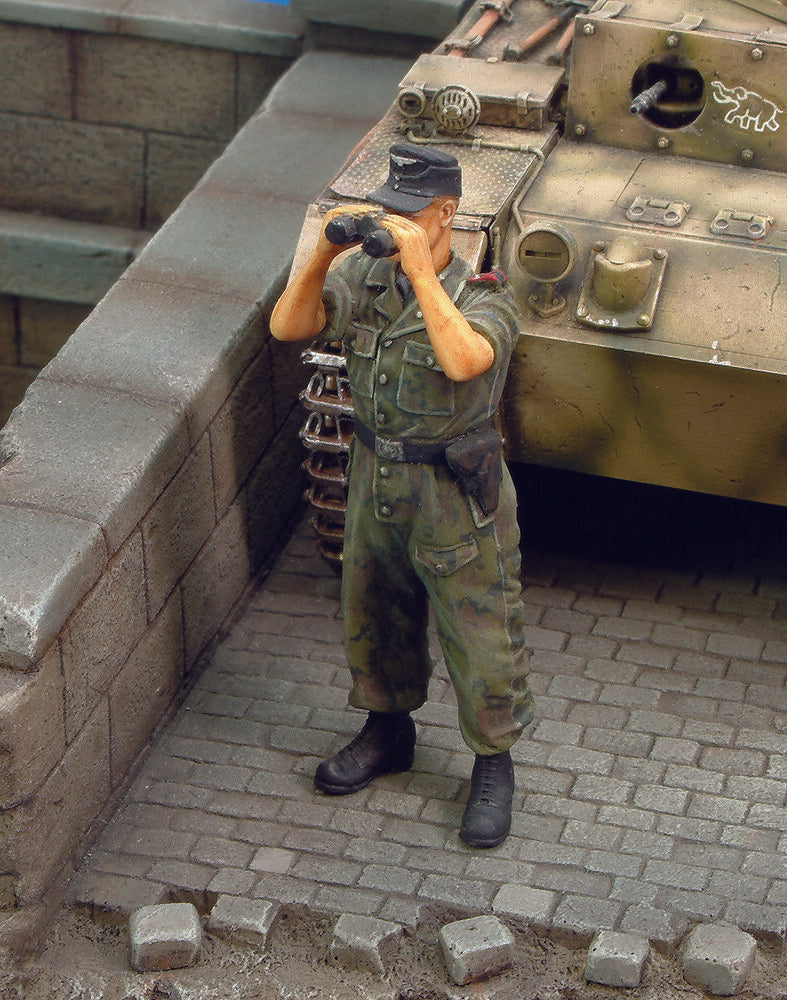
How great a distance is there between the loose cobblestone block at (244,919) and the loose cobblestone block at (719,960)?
1.29 m

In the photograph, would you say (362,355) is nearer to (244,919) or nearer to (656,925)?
(244,919)

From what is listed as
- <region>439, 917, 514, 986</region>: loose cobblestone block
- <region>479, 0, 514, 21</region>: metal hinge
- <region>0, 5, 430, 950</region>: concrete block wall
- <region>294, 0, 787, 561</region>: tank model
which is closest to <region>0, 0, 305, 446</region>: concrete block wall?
<region>0, 5, 430, 950</region>: concrete block wall

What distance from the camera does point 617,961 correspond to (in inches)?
215

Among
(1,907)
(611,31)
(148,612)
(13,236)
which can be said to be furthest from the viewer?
(13,236)

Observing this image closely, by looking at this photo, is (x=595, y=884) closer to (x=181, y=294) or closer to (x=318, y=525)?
(x=318, y=525)

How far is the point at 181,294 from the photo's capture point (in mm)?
7070

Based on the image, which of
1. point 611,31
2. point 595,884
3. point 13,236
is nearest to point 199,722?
point 595,884

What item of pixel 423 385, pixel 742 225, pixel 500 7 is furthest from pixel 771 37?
pixel 423 385

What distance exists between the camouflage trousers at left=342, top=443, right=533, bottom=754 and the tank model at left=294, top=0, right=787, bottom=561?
762 mm

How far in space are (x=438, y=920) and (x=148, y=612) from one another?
149 cm

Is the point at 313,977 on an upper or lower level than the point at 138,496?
lower

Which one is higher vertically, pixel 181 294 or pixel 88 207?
pixel 181 294

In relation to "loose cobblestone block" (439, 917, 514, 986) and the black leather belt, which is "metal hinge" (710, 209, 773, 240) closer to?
the black leather belt

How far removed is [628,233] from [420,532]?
1447 mm
